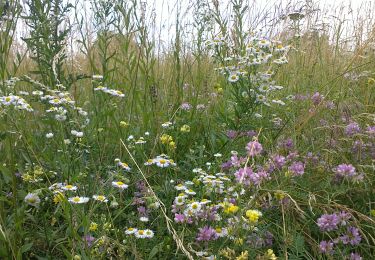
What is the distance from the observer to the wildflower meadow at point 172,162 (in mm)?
1357

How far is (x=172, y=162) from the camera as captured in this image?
66.3 inches

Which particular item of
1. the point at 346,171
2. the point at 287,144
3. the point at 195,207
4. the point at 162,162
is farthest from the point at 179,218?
the point at 287,144

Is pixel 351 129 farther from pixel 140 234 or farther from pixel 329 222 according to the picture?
pixel 140 234

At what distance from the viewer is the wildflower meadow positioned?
1357mm

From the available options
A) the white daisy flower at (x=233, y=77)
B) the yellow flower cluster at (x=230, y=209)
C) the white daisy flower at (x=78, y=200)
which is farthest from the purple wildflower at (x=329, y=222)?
the white daisy flower at (x=233, y=77)

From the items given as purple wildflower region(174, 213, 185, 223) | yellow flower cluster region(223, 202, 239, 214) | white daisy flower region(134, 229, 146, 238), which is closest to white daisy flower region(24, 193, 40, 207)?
white daisy flower region(134, 229, 146, 238)

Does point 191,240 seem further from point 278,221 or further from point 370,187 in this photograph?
point 370,187

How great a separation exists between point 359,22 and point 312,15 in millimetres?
443

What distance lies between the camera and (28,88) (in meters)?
3.10

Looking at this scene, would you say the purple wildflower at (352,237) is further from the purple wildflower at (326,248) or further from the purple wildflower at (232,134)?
the purple wildflower at (232,134)

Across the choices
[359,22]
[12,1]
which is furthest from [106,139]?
[359,22]

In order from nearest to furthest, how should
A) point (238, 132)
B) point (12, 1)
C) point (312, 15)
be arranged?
1. point (12, 1)
2. point (238, 132)
3. point (312, 15)

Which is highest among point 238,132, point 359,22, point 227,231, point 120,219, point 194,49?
point 359,22

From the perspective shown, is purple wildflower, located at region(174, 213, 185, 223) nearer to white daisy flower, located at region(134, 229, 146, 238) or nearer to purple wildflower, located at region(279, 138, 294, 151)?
white daisy flower, located at region(134, 229, 146, 238)
